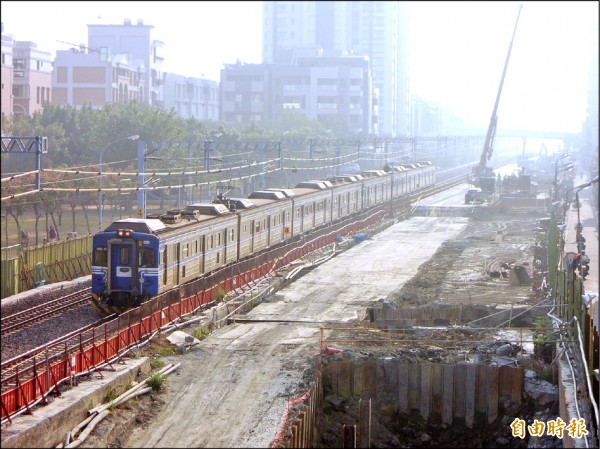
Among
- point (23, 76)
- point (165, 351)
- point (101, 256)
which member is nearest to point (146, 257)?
point (101, 256)

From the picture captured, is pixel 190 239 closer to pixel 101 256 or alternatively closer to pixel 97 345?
pixel 101 256

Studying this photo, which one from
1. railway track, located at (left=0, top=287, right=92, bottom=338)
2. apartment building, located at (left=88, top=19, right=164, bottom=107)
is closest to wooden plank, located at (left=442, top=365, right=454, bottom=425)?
railway track, located at (left=0, top=287, right=92, bottom=338)

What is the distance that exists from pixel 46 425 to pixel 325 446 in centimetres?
567

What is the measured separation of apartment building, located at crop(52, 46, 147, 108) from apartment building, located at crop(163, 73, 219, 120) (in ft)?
42.4

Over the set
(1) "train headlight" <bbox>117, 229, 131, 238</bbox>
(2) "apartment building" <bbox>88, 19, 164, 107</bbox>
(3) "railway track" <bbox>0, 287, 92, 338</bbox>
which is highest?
(2) "apartment building" <bbox>88, 19, 164, 107</bbox>

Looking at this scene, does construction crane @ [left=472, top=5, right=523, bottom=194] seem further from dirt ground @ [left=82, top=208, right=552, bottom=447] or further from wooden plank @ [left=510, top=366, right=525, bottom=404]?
wooden plank @ [left=510, top=366, right=525, bottom=404]

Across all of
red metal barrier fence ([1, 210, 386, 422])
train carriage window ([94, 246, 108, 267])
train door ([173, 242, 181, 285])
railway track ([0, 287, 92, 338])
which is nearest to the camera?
red metal barrier fence ([1, 210, 386, 422])

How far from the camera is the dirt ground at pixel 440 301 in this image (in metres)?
16.4

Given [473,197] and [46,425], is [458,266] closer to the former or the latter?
[46,425]

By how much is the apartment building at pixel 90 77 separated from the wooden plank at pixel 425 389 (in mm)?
65017


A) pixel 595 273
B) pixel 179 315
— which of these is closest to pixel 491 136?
pixel 595 273

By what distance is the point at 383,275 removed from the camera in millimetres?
34500

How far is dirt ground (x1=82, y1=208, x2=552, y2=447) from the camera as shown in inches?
644

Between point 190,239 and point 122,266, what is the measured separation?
3.11 metres
